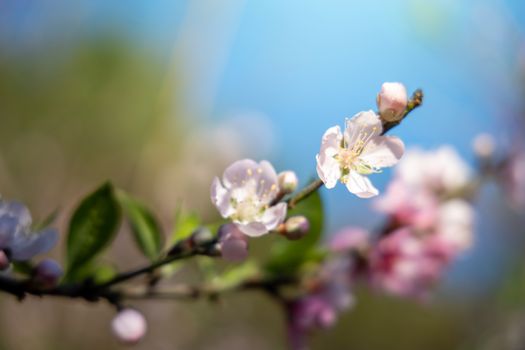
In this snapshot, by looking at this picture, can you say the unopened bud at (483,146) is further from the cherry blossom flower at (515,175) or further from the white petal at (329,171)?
the white petal at (329,171)

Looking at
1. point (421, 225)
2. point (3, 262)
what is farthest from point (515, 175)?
point (3, 262)

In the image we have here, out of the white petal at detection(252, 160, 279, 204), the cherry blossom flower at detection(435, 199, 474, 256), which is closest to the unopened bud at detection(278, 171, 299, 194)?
the white petal at detection(252, 160, 279, 204)

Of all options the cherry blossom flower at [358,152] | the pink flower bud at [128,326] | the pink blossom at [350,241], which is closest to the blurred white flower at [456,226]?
the pink blossom at [350,241]

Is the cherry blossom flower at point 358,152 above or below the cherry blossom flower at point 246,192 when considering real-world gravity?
above

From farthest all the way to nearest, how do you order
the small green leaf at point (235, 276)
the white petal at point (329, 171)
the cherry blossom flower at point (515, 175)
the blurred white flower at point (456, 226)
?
the cherry blossom flower at point (515, 175) → the blurred white flower at point (456, 226) → the small green leaf at point (235, 276) → the white petal at point (329, 171)

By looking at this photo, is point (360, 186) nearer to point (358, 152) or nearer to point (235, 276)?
point (358, 152)

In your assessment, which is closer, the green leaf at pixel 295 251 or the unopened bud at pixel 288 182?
the unopened bud at pixel 288 182

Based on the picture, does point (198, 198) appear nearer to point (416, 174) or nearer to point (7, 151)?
point (7, 151)
